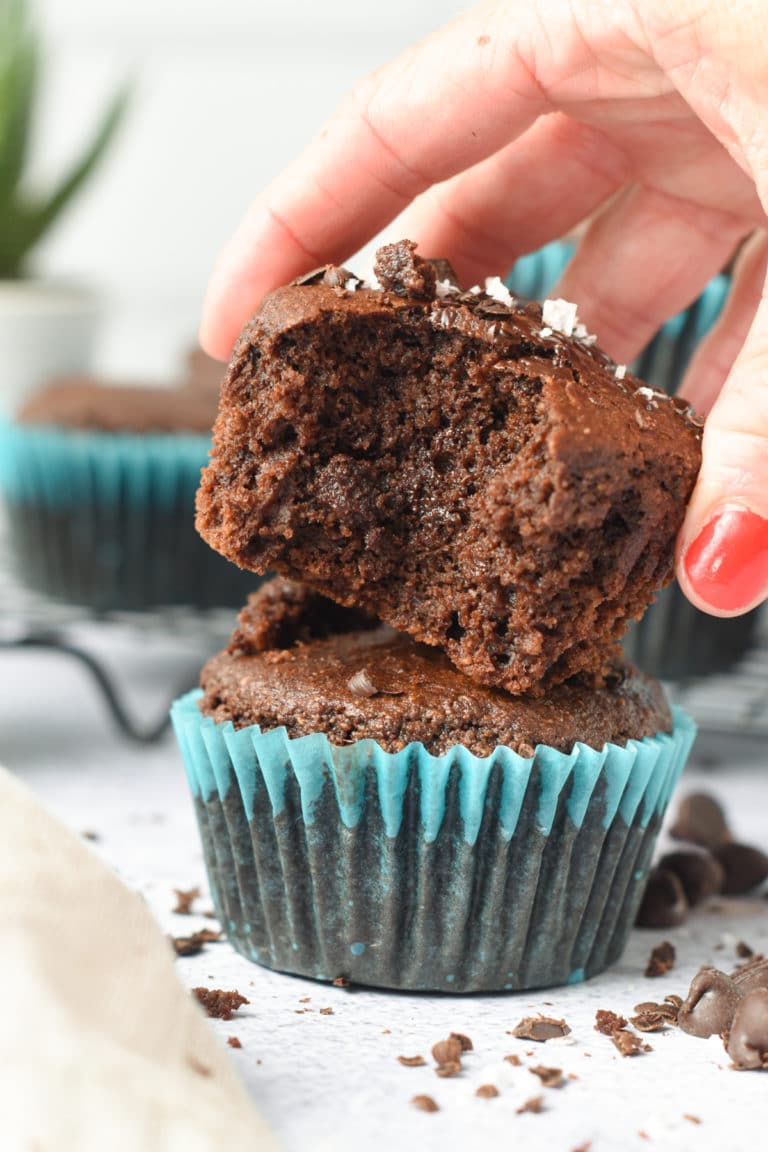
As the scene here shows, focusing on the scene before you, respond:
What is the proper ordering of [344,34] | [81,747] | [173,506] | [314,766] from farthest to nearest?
[344,34] → [173,506] → [81,747] → [314,766]

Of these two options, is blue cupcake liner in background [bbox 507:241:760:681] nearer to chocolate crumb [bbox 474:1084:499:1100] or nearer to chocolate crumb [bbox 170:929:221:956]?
chocolate crumb [bbox 170:929:221:956]

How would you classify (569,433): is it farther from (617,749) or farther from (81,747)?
(81,747)

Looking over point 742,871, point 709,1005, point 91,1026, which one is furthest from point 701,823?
point 91,1026

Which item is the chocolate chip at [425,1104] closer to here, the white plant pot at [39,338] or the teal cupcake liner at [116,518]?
the teal cupcake liner at [116,518]

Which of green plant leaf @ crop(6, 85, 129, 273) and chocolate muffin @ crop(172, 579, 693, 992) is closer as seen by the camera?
chocolate muffin @ crop(172, 579, 693, 992)

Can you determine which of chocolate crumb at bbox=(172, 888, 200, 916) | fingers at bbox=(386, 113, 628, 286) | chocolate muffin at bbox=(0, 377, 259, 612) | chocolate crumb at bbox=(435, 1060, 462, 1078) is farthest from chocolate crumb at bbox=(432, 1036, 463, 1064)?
chocolate muffin at bbox=(0, 377, 259, 612)

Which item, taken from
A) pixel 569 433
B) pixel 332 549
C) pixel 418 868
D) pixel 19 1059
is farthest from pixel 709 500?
pixel 19 1059
